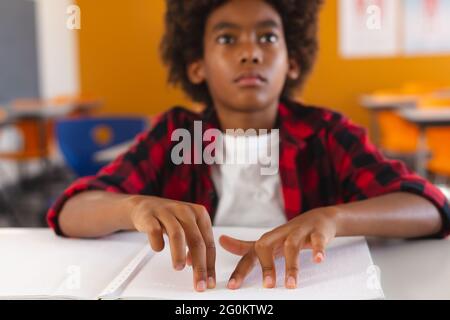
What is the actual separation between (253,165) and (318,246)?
19 cm

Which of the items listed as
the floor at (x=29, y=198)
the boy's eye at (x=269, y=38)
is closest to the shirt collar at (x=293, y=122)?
the boy's eye at (x=269, y=38)

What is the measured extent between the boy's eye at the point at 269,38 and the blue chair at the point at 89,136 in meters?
0.74

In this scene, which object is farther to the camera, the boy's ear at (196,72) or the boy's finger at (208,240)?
the boy's ear at (196,72)

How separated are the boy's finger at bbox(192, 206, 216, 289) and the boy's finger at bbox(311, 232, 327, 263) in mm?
68

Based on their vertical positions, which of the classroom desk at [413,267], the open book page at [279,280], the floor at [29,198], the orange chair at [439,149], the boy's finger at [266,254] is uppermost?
the boy's finger at [266,254]

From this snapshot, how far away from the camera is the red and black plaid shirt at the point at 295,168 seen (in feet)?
1.85

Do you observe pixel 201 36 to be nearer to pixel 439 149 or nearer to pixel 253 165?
pixel 253 165

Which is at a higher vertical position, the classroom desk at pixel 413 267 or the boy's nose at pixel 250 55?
the boy's nose at pixel 250 55

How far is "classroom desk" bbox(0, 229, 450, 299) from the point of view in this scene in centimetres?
35

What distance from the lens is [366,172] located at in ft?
1.91

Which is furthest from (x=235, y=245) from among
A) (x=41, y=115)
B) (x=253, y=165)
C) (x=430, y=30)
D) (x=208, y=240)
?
(x=41, y=115)

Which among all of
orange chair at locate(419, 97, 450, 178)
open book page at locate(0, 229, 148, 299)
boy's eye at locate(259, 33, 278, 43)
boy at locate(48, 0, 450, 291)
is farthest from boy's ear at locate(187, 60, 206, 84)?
orange chair at locate(419, 97, 450, 178)

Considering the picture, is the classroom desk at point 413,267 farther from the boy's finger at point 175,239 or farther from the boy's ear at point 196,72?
the boy's ear at point 196,72

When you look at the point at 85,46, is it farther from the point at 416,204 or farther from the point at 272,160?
the point at 416,204
